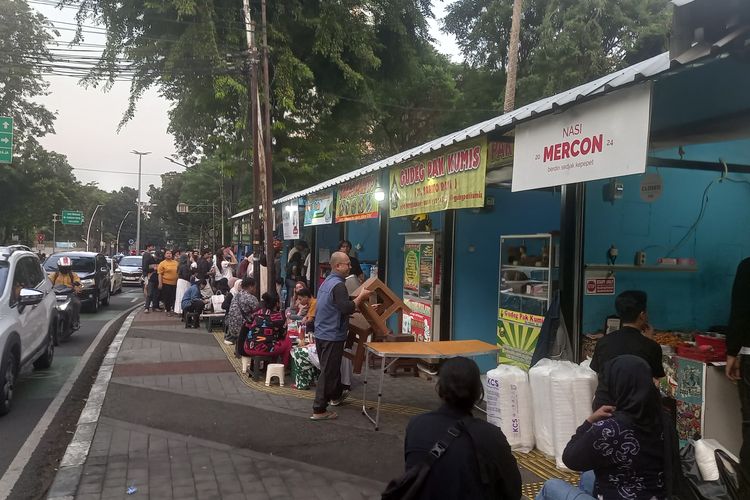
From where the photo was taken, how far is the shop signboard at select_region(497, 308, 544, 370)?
6.40 metres

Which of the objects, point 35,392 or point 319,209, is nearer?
point 35,392

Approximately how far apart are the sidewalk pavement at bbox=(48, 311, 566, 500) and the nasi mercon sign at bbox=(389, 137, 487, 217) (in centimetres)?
238

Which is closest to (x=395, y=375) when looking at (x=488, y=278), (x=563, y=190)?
(x=488, y=278)

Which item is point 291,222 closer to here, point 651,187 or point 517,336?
point 517,336

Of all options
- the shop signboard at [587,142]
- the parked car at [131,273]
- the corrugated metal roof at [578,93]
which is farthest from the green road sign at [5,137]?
the shop signboard at [587,142]

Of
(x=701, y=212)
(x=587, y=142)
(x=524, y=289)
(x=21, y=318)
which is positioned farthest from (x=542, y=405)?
(x=21, y=318)

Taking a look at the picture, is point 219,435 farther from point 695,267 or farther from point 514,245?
point 695,267

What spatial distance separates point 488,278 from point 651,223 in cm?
238

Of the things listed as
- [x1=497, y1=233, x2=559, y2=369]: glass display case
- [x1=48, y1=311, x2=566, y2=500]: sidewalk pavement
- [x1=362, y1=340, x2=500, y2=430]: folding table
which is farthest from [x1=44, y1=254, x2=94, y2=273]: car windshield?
[x1=497, y1=233, x2=559, y2=369]: glass display case

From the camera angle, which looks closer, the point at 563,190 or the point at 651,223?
the point at 563,190

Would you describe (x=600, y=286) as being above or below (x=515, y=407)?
above

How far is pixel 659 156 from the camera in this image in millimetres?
6121

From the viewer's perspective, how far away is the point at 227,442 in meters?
5.32

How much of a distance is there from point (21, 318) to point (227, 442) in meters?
3.33
